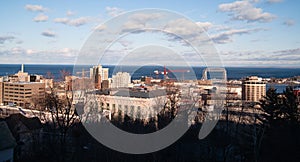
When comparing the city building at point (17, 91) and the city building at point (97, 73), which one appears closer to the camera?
the city building at point (97, 73)

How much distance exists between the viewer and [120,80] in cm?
1880

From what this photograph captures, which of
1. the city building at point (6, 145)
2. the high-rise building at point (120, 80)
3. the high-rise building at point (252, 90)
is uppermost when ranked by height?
the high-rise building at point (120, 80)

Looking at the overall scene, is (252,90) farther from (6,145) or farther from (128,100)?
(6,145)

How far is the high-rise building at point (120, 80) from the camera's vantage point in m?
17.5

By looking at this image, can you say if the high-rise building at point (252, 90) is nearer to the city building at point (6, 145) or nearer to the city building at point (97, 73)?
the city building at point (97, 73)

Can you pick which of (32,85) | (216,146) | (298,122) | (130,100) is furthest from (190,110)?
(32,85)

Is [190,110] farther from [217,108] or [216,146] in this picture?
[216,146]

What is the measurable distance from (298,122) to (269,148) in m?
1.16

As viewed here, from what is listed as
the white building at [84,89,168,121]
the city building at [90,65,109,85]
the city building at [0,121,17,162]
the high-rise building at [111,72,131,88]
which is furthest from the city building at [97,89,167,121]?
the city building at [0,121,17,162]

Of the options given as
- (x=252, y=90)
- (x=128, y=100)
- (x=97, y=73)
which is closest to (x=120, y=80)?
(x=97, y=73)

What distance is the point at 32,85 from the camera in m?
26.7

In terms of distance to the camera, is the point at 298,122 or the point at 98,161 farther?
the point at 298,122

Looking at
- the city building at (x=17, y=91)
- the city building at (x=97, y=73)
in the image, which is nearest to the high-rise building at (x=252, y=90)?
the city building at (x=97, y=73)

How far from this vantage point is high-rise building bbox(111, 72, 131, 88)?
17525mm
